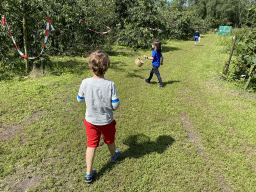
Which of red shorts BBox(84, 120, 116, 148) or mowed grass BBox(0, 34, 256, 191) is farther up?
red shorts BBox(84, 120, 116, 148)

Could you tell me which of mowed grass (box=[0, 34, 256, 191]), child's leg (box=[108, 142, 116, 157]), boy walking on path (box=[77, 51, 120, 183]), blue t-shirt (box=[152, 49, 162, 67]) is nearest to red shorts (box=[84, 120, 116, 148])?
boy walking on path (box=[77, 51, 120, 183])

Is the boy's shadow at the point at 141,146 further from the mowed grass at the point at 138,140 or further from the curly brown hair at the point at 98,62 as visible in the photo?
the curly brown hair at the point at 98,62

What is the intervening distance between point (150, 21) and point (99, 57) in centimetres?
1157

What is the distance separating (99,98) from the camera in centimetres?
210

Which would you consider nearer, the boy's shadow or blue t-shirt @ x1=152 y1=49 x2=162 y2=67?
the boy's shadow

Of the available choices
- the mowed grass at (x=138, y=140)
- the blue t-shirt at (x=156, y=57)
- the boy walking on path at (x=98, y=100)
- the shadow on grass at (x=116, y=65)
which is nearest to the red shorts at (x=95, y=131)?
the boy walking on path at (x=98, y=100)

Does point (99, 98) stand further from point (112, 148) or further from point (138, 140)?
point (138, 140)

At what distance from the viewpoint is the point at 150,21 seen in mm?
12188

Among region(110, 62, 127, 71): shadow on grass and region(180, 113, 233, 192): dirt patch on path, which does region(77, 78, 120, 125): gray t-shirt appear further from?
region(110, 62, 127, 71): shadow on grass

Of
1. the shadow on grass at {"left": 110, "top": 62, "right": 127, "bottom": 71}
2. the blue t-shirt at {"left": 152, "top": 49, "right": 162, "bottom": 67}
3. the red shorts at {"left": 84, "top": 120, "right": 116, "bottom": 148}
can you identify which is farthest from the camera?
the shadow on grass at {"left": 110, "top": 62, "right": 127, "bottom": 71}

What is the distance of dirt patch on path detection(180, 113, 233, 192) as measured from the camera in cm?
250

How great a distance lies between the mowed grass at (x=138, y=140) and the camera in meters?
2.49

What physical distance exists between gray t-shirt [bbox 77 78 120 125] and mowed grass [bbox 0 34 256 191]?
39.6 inches

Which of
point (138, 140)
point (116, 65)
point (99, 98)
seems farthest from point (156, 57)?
point (99, 98)
